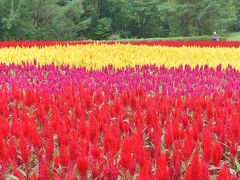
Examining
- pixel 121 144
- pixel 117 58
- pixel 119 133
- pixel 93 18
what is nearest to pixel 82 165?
pixel 121 144

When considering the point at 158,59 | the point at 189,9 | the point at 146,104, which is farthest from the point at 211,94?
the point at 189,9

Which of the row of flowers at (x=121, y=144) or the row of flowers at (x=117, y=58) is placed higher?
the row of flowers at (x=121, y=144)

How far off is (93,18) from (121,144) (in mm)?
44304

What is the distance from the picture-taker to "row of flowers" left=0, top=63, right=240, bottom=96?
620cm

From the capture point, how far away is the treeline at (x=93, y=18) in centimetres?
3644

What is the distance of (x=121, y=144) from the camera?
3639 millimetres

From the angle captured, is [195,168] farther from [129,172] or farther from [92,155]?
[92,155]

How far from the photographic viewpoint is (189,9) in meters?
36.0

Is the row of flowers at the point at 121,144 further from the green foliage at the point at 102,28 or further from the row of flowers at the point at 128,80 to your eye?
the green foliage at the point at 102,28

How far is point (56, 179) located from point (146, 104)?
8.22 ft

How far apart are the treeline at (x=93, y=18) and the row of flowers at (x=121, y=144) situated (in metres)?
31.6

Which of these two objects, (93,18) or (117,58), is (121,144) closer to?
(117,58)

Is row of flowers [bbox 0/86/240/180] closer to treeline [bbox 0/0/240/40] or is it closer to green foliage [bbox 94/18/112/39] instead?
treeline [bbox 0/0/240/40]

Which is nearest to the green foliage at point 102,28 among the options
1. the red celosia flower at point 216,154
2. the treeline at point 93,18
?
the treeline at point 93,18
